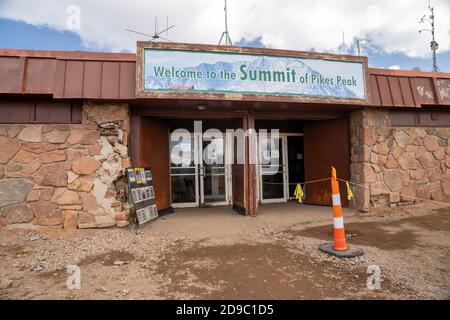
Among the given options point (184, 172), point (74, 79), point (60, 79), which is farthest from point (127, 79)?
point (184, 172)

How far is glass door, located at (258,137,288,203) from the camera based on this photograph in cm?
956

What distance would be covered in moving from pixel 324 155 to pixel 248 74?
351 centimetres

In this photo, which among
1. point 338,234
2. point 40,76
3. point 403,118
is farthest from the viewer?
point 403,118

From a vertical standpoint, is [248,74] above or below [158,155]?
above

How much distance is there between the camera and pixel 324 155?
841 centimetres

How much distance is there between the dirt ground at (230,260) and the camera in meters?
3.27

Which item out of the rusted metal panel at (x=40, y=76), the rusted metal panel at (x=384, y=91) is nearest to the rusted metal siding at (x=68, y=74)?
the rusted metal panel at (x=40, y=76)

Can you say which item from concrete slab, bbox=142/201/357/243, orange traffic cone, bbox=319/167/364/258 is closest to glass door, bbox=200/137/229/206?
concrete slab, bbox=142/201/357/243

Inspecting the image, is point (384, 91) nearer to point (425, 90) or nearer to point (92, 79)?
point (425, 90)


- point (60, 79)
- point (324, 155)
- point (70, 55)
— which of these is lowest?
point (324, 155)

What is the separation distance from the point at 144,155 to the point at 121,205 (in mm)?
1319

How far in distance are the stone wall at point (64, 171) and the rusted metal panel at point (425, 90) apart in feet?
23.5

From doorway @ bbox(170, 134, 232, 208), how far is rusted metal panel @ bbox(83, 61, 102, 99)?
312 cm

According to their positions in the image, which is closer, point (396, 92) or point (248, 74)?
point (248, 74)
